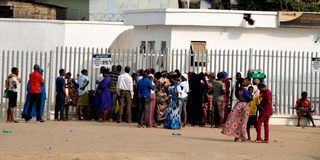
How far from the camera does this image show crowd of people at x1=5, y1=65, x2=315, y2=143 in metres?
23.8

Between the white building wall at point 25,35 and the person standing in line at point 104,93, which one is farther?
the white building wall at point 25,35

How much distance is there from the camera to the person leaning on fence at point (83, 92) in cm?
2602

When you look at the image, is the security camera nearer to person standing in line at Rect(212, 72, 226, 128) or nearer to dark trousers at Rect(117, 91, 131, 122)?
person standing in line at Rect(212, 72, 226, 128)

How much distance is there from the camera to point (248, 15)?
97.0ft

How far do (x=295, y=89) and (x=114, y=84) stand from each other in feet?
17.6

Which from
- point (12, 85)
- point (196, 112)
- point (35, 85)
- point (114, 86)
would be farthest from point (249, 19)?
point (12, 85)

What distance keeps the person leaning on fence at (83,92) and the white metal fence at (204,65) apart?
1.88 feet

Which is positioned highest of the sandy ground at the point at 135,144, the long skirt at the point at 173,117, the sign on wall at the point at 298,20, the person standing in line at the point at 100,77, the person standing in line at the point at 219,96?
the sign on wall at the point at 298,20

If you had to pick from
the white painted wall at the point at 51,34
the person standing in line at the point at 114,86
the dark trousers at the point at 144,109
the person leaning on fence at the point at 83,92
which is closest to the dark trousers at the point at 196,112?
the dark trousers at the point at 144,109

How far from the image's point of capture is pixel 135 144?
18.6 metres

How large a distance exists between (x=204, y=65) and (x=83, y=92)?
3607 millimetres

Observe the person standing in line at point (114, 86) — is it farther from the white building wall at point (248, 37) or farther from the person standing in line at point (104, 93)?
the white building wall at point (248, 37)

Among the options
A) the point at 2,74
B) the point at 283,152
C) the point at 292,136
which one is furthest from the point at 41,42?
the point at 283,152

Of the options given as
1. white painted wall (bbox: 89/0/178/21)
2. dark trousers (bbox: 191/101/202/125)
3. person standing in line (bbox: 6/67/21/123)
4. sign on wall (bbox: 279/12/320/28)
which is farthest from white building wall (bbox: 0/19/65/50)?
dark trousers (bbox: 191/101/202/125)
